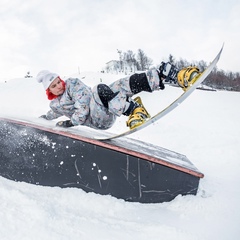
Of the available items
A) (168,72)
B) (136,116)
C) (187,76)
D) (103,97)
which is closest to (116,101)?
(103,97)

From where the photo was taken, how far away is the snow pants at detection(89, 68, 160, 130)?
270cm

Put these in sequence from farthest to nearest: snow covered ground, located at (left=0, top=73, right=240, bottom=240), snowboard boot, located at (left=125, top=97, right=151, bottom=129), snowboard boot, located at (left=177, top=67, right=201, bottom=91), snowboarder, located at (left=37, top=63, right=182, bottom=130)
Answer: snowboarder, located at (left=37, top=63, right=182, bottom=130), snowboard boot, located at (left=125, top=97, right=151, bottom=129), snowboard boot, located at (left=177, top=67, right=201, bottom=91), snow covered ground, located at (left=0, top=73, right=240, bottom=240)

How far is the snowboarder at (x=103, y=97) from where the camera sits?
8.80ft

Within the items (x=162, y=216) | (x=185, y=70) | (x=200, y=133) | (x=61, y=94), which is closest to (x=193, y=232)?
(x=162, y=216)

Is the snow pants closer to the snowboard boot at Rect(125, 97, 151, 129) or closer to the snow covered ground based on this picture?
the snowboard boot at Rect(125, 97, 151, 129)

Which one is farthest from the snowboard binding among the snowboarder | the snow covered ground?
the snow covered ground

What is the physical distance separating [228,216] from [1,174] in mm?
1781

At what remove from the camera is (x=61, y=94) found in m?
3.25

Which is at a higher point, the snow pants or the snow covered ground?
the snow pants

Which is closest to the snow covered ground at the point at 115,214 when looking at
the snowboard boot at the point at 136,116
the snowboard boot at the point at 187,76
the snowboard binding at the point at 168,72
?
the snowboard boot at the point at 136,116

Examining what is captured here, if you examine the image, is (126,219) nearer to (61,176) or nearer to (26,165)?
(61,176)

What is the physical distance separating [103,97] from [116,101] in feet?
0.56

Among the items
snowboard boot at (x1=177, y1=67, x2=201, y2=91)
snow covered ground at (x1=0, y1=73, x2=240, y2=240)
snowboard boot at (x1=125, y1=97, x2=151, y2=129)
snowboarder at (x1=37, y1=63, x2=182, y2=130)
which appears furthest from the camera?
snowboarder at (x1=37, y1=63, x2=182, y2=130)

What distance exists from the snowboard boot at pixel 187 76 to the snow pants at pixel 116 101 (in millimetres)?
280
